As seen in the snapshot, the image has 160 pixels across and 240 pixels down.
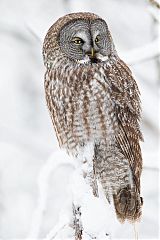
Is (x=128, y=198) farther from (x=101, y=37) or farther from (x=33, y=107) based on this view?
(x=33, y=107)

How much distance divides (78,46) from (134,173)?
3.11ft

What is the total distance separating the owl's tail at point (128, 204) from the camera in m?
5.90

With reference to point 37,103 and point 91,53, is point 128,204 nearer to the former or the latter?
point 91,53

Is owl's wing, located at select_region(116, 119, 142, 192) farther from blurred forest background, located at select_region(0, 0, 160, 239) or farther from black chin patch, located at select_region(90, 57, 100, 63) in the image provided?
black chin patch, located at select_region(90, 57, 100, 63)

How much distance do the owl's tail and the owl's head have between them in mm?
955

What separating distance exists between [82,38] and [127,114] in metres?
0.59

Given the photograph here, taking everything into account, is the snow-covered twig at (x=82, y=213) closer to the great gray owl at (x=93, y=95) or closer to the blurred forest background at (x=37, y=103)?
the great gray owl at (x=93, y=95)

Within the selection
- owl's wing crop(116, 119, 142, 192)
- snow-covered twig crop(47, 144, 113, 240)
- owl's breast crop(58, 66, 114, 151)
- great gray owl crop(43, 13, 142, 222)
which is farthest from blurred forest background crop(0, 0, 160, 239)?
snow-covered twig crop(47, 144, 113, 240)

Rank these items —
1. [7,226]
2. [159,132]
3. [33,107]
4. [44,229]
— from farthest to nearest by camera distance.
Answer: [33,107], [44,229], [159,132], [7,226]

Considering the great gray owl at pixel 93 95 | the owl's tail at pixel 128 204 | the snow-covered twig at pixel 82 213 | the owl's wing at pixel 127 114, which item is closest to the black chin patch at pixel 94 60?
the great gray owl at pixel 93 95

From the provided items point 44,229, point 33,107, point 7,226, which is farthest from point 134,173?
point 33,107

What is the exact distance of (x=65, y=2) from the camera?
32.8 feet

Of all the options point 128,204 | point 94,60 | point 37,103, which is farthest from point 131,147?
point 37,103

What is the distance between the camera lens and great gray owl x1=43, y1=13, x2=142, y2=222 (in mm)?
5719
